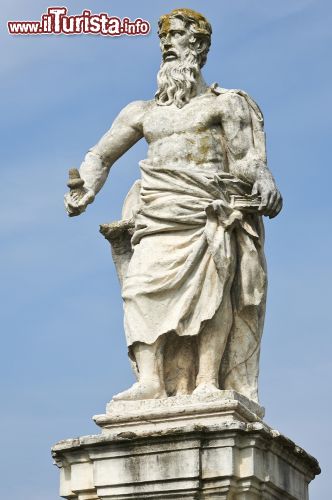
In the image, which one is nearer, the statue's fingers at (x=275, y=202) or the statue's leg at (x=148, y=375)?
the statue's leg at (x=148, y=375)

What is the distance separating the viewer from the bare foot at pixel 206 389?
12.9 m

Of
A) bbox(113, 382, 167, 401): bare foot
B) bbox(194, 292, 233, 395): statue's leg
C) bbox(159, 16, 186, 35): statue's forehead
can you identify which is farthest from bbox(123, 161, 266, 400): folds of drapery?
bbox(159, 16, 186, 35): statue's forehead

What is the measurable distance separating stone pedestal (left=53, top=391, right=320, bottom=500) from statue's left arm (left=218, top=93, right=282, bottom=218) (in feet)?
6.92

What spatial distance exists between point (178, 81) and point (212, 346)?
2883 millimetres

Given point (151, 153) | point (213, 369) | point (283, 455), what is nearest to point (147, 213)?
point (151, 153)

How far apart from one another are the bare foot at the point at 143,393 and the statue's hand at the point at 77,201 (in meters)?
2.11

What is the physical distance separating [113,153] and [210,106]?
1.27m

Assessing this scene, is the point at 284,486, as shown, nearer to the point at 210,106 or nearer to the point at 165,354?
the point at 165,354

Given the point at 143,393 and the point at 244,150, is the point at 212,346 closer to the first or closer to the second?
the point at 143,393

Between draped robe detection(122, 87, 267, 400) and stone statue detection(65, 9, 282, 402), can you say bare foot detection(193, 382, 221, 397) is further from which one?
draped robe detection(122, 87, 267, 400)

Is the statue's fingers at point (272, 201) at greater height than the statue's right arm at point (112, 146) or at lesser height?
lesser

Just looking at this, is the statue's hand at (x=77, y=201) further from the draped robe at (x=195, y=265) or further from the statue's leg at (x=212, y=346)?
the statue's leg at (x=212, y=346)

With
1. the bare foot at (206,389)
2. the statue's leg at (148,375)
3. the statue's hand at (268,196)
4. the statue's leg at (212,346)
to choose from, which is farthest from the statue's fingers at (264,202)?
the bare foot at (206,389)

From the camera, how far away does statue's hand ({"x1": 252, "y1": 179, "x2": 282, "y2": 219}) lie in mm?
13414
